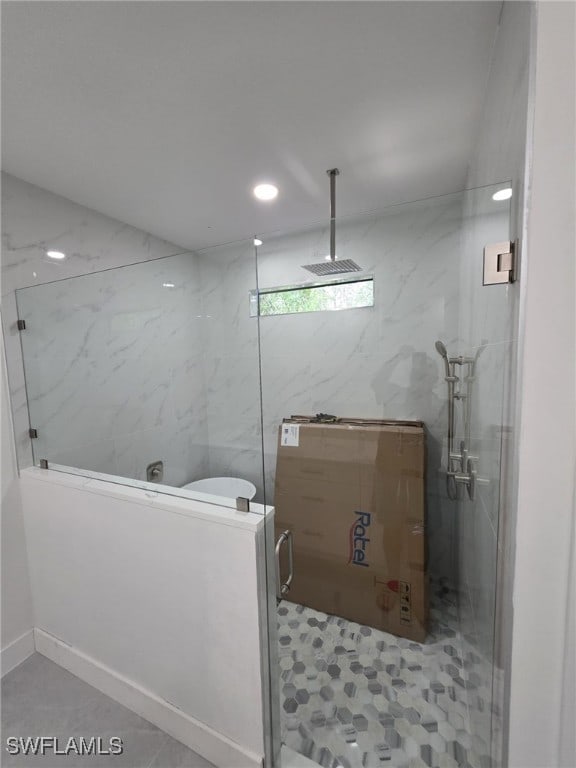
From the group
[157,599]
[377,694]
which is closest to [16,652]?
[157,599]

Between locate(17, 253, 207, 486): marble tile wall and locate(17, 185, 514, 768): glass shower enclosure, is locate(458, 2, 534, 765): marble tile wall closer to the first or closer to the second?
locate(17, 185, 514, 768): glass shower enclosure

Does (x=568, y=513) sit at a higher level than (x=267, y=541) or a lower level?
higher

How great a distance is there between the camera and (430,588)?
1896 mm

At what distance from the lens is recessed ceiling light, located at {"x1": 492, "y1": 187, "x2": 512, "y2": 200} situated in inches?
32.8

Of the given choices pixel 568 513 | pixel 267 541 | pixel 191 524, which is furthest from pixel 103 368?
pixel 568 513

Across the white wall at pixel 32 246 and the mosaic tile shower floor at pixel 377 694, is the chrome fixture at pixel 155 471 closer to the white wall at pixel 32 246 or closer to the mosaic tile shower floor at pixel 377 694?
the white wall at pixel 32 246

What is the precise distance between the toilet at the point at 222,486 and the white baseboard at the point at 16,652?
47.4 inches

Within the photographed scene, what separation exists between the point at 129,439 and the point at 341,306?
1520 millimetres

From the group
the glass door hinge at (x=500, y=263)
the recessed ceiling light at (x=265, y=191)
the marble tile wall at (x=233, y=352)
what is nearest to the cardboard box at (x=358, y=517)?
the marble tile wall at (x=233, y=352)

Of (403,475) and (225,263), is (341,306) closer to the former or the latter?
(225,263)

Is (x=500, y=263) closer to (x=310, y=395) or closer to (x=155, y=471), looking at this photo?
(x=310, y=395)

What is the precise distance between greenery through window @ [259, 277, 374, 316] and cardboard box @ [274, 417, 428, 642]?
0.69m

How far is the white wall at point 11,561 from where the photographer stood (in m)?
1.66

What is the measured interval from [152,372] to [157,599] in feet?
4.00
